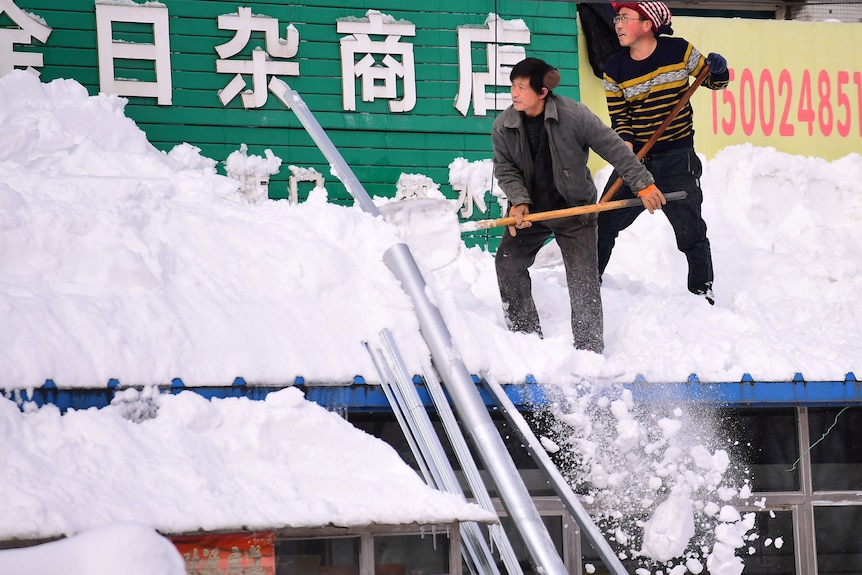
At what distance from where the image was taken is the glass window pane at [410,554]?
19.6 feet

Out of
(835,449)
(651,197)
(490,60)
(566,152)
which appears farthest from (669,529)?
(490,60)

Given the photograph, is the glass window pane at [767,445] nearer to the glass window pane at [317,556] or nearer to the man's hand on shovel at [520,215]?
the man's hand on shovel at [520,215]

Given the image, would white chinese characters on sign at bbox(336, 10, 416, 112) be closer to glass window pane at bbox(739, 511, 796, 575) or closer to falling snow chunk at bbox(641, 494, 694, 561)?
falling snow chunk at bbox(641, 494, 694, 561)

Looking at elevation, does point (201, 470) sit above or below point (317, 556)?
above

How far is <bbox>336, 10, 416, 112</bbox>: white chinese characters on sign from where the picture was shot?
363 inches

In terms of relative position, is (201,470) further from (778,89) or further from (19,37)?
(778,89)

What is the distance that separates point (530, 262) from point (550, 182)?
52 centimetres

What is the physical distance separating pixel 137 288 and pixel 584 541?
2903 mm

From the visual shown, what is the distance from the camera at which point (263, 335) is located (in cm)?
609

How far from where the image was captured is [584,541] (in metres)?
6.86

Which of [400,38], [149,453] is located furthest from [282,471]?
[400,38]

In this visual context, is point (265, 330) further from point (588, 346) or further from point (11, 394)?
point (588, 346)

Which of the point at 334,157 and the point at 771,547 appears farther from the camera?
the point at 334,157

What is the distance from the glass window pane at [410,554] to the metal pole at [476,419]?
17.4 inches
